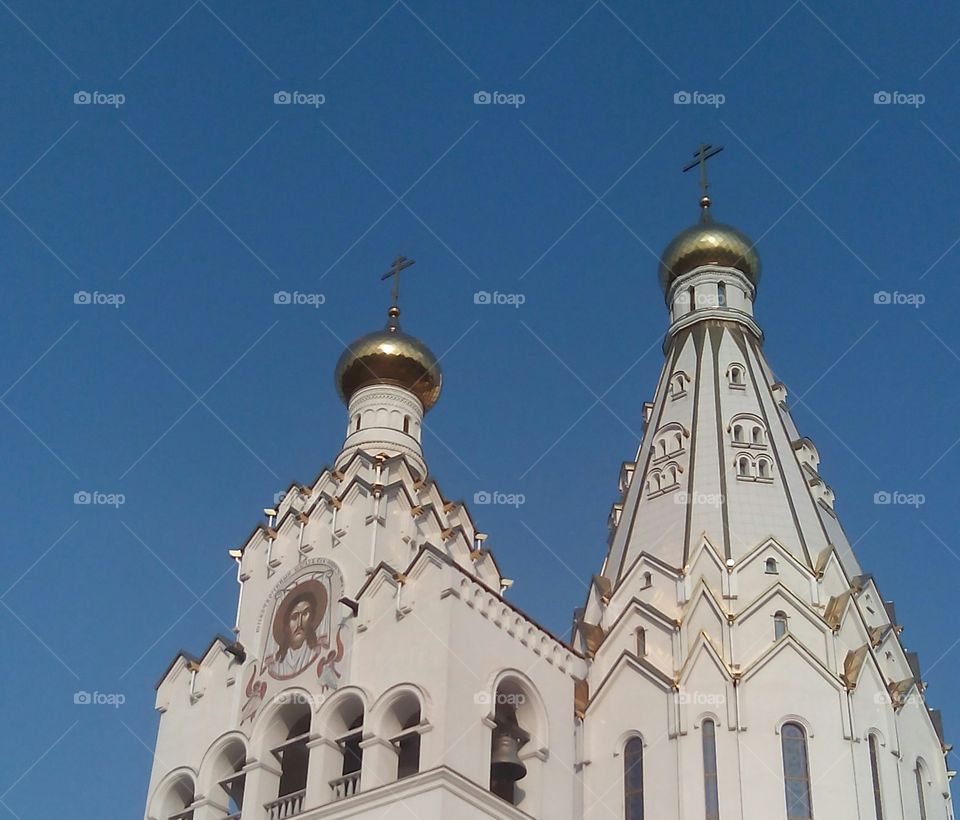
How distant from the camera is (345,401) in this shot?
64.8 ft

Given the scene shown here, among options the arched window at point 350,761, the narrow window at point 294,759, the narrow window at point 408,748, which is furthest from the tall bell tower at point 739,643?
the narrow window at point 294,759

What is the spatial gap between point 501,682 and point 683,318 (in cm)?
759

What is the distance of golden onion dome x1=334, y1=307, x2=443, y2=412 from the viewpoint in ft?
63.3

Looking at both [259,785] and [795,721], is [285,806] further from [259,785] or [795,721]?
[795,721]

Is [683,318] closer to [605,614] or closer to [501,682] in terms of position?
[605,614]

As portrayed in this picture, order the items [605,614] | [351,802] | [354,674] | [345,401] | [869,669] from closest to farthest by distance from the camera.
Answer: [351,802]
[354,674]
[869,669]
[605,614]
[345,401]

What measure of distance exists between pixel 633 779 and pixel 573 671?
1.31 metres

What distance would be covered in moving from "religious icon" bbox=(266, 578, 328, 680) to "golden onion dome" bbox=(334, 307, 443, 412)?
3929 millimetres

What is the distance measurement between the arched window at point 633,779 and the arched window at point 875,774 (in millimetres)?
2415

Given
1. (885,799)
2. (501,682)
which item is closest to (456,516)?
(501,682)

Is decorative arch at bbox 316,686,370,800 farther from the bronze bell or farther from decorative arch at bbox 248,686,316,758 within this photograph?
the bronze bell

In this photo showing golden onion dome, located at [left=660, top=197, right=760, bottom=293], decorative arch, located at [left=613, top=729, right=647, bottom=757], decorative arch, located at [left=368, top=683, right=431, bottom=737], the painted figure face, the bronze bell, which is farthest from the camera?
golden onion dome, located at [left=660, top=197, right=760, bottom=293]

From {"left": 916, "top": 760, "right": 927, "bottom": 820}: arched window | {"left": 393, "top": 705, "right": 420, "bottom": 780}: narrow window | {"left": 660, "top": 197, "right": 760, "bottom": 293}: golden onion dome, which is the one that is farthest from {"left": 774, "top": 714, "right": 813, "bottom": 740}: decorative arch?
{"left": 660, "top": 197, "right": 760, "bottom": 293}: golden onion dome

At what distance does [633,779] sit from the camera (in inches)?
615
